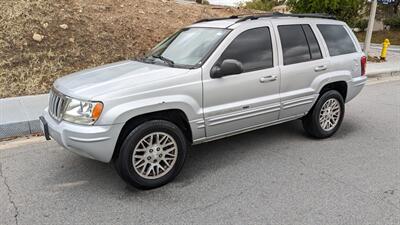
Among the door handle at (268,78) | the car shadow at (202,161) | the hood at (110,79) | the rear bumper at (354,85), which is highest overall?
the hood at (110,79)

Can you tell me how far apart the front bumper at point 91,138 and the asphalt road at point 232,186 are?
1.60ft

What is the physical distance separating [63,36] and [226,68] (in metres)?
6.74

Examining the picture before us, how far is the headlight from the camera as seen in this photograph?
333cm

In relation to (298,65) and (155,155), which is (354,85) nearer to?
(298,65)

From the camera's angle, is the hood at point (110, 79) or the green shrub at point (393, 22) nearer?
the hood at point (110, 79)

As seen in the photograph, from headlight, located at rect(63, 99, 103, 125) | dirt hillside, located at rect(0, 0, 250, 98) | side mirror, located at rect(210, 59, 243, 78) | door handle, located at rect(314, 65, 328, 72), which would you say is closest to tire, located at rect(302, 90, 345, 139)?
door handle, located at rect(314, 65, 328, 72)

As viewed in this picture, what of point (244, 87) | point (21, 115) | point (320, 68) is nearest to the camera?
point (244, 87)

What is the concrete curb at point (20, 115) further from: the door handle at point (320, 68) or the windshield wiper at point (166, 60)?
the door handle at point (320, 68)

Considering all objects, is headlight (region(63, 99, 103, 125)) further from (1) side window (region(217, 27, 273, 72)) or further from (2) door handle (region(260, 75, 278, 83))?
(2) door handle (region(260, 75, 278, 83))

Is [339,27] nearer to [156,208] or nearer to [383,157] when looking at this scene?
[383,157]

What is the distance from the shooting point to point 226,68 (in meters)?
A: 3.84

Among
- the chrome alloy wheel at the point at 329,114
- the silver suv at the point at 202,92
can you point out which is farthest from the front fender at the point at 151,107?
the chrome alloy wheel at the point at 329,114

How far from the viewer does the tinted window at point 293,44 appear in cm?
453

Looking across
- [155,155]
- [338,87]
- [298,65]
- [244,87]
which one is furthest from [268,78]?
[155,155]
